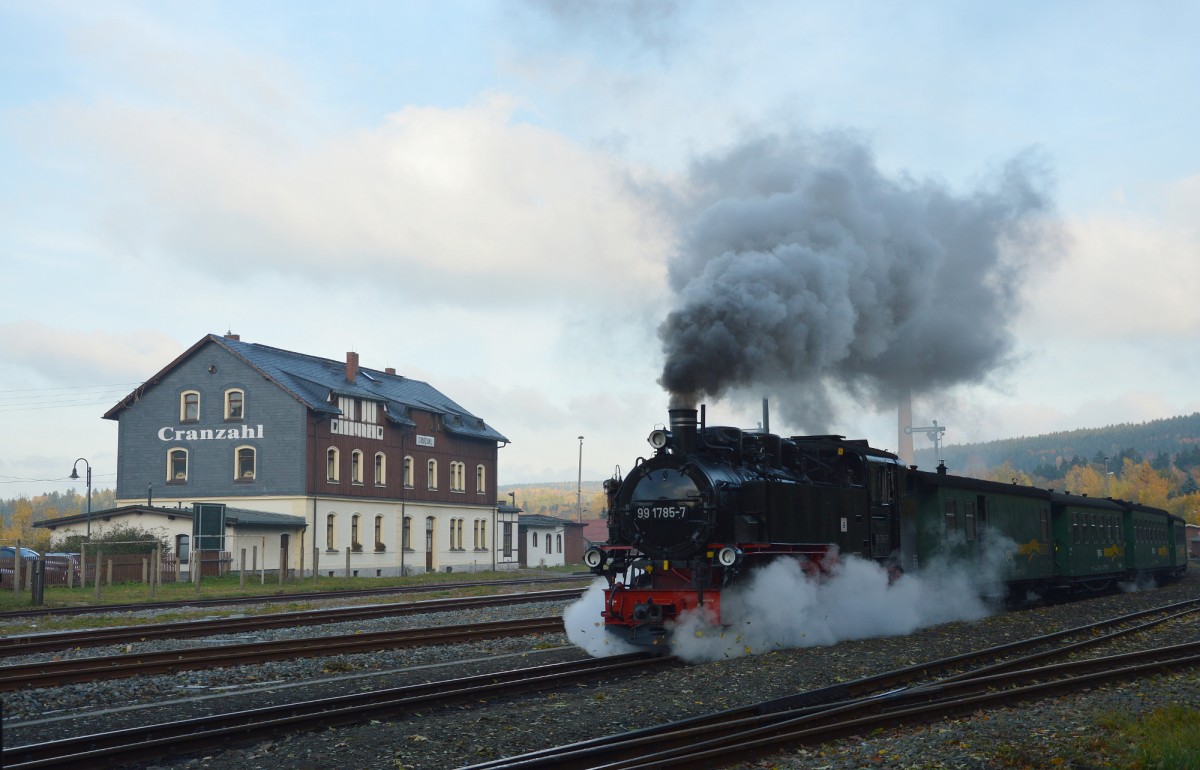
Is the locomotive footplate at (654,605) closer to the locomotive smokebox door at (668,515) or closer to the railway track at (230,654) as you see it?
the locomotive smokebox door at (668,515)

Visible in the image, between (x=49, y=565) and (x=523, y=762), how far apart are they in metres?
32.0

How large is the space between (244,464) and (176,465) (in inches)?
138

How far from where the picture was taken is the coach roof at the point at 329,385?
45.4 meters

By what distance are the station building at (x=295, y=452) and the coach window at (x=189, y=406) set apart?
4 cm

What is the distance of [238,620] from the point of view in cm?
1970

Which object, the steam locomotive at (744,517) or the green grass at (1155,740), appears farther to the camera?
the steam locomotive at (744,517)

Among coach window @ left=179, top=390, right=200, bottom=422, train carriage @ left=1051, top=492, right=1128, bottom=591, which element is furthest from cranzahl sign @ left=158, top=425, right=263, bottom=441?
train carriage @ left=1051, top=492, right=1128, bottom=591

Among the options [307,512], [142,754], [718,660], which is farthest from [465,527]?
[142,754]

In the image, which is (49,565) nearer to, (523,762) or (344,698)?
(344,698)

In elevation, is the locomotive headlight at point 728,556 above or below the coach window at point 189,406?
below

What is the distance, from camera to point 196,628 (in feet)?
62.0

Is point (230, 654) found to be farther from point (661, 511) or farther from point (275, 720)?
point (661, 511)

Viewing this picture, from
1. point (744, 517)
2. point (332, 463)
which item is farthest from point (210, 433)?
point (744, 517)

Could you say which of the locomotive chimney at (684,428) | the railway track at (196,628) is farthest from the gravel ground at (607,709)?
the railway track at (196,628)
